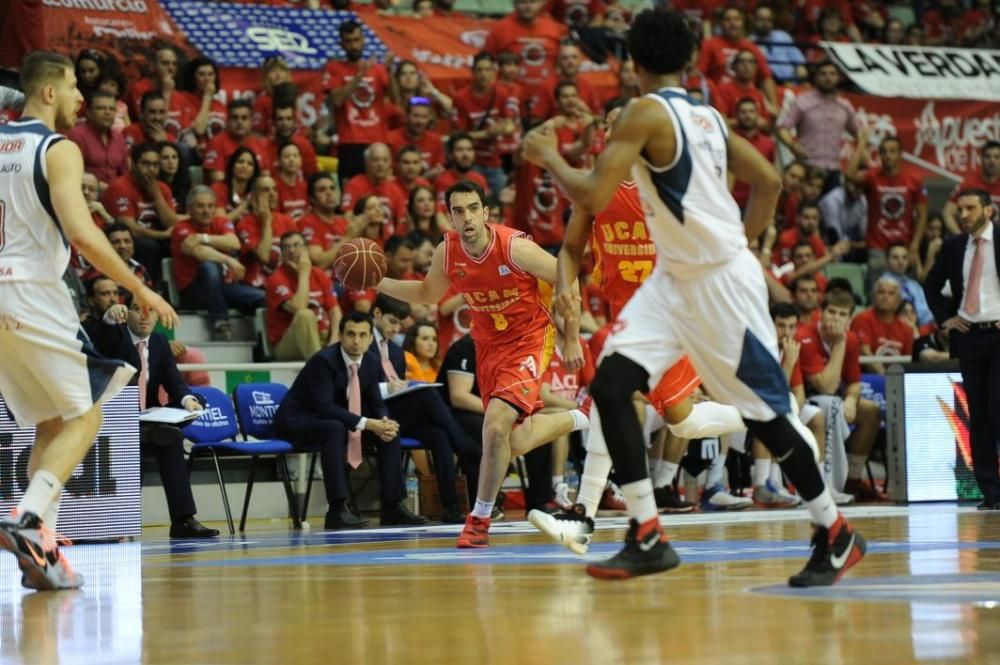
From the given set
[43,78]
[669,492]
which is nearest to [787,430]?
[43,78]

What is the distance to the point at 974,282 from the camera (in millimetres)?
12875

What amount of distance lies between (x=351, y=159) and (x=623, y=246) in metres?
8.26

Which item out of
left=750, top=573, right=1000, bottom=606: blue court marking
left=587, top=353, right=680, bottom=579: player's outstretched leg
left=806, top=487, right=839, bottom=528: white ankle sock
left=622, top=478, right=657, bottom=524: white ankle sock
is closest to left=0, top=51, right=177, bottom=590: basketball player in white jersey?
left=587, top=353, right=680, bottom=579: player's outstretched leg

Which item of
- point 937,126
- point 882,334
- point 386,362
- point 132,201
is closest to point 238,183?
point 132,201

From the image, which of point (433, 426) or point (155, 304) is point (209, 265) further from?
point (155, 304)

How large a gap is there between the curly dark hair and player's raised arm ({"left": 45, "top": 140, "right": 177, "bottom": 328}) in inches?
83.9

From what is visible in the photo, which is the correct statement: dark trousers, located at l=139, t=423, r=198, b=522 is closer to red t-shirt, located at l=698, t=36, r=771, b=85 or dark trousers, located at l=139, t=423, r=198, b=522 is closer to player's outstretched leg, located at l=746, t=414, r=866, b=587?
player's outstretched leg, located at l=746, t=414, r=866, b=587

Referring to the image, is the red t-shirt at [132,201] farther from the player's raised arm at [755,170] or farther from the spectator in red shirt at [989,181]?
the spectator in red shirt at [989,181]

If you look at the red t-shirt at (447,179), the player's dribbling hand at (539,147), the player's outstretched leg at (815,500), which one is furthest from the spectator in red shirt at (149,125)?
the player's outstretched leg at (815,500)

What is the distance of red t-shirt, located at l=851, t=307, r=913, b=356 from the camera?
52.7 ft

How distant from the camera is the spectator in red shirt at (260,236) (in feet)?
47.3

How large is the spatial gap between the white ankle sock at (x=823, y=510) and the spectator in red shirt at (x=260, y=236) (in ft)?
30.0

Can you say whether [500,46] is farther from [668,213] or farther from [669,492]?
[668,213]

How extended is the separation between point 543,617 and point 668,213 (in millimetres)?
1713
